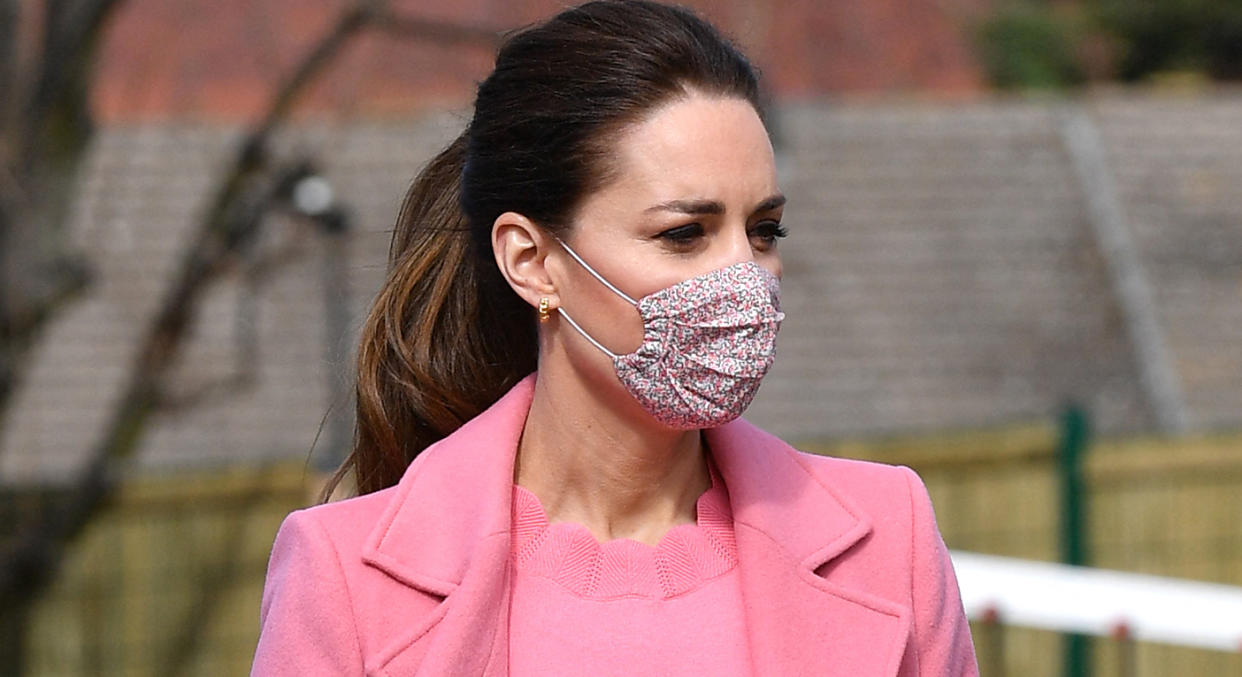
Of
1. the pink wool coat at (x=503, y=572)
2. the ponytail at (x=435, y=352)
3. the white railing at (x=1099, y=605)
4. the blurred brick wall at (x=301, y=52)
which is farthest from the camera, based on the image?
the blurred brick wall at (x=301, y=52)

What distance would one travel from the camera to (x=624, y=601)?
80.9 inches

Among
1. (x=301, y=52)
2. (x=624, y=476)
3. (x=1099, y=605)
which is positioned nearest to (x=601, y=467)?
(x=624, y=476)

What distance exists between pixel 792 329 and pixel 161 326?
694 cm

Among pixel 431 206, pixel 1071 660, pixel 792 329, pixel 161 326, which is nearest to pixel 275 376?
pixel 792 329

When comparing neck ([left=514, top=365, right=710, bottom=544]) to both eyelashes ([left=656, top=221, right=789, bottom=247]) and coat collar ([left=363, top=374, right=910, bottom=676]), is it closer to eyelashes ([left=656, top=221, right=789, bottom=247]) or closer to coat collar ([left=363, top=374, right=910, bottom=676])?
coat collar ([left=363, top=374, right=910, bottom=676])

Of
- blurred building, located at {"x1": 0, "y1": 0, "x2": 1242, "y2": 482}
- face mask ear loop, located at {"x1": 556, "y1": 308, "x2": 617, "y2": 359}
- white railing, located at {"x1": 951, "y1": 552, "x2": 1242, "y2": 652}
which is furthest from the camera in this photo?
blurred building, located at {"x1": 0, "y1": 0, "x2": 1242, "y2": 482}

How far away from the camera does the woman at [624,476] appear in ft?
6.47

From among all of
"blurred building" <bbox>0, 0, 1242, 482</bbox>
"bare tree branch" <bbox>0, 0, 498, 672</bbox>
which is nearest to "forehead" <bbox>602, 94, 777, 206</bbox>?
"bare tree branch" <bbox>0, 0, 498, 672</bbox>

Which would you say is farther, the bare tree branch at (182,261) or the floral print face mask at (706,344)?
the bare tree branch at (182,261)

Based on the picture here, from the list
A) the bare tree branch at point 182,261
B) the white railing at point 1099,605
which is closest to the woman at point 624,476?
the white railing at point 1099,605

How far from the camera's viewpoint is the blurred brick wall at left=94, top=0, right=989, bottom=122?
805 cm

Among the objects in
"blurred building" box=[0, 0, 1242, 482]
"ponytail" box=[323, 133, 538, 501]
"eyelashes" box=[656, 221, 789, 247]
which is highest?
"eyelashes" box=[656, 221, 789, 247]

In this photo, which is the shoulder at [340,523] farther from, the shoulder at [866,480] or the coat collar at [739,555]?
the shoulder at [866,480]

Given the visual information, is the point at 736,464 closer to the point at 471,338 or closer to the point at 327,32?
the point at 471,338
